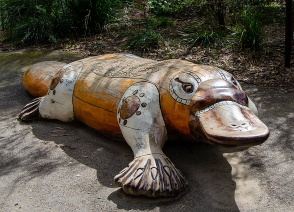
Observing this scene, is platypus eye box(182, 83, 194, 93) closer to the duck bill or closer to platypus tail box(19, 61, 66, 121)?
the duck bill

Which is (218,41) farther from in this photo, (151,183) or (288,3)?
(151,183)

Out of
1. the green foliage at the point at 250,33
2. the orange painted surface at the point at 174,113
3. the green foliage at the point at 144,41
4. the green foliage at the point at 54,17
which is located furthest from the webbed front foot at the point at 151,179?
the green foliage at the point at 54,17

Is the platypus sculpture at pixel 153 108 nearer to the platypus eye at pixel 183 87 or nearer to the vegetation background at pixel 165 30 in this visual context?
the platypus eye at pixel 183 87

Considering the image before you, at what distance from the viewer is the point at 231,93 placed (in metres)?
2.54

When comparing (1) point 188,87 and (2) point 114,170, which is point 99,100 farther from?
(1) point 188,87

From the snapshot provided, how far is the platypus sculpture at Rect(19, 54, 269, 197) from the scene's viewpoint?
2369 millimetres

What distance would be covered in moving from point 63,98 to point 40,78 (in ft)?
2.76

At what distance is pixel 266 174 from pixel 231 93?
0.72 m

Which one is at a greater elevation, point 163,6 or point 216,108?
point 216,108

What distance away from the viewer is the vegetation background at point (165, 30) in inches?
206

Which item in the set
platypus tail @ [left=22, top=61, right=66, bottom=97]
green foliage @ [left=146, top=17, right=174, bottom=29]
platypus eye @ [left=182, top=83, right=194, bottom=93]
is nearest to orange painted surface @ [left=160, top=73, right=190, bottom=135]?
platypus eye @ [left=182, top=83, right=194, bottom=93]

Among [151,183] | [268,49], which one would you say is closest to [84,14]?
[268,49]

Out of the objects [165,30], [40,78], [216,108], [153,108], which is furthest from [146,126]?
[165,30]

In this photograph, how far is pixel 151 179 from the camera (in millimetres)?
2436
